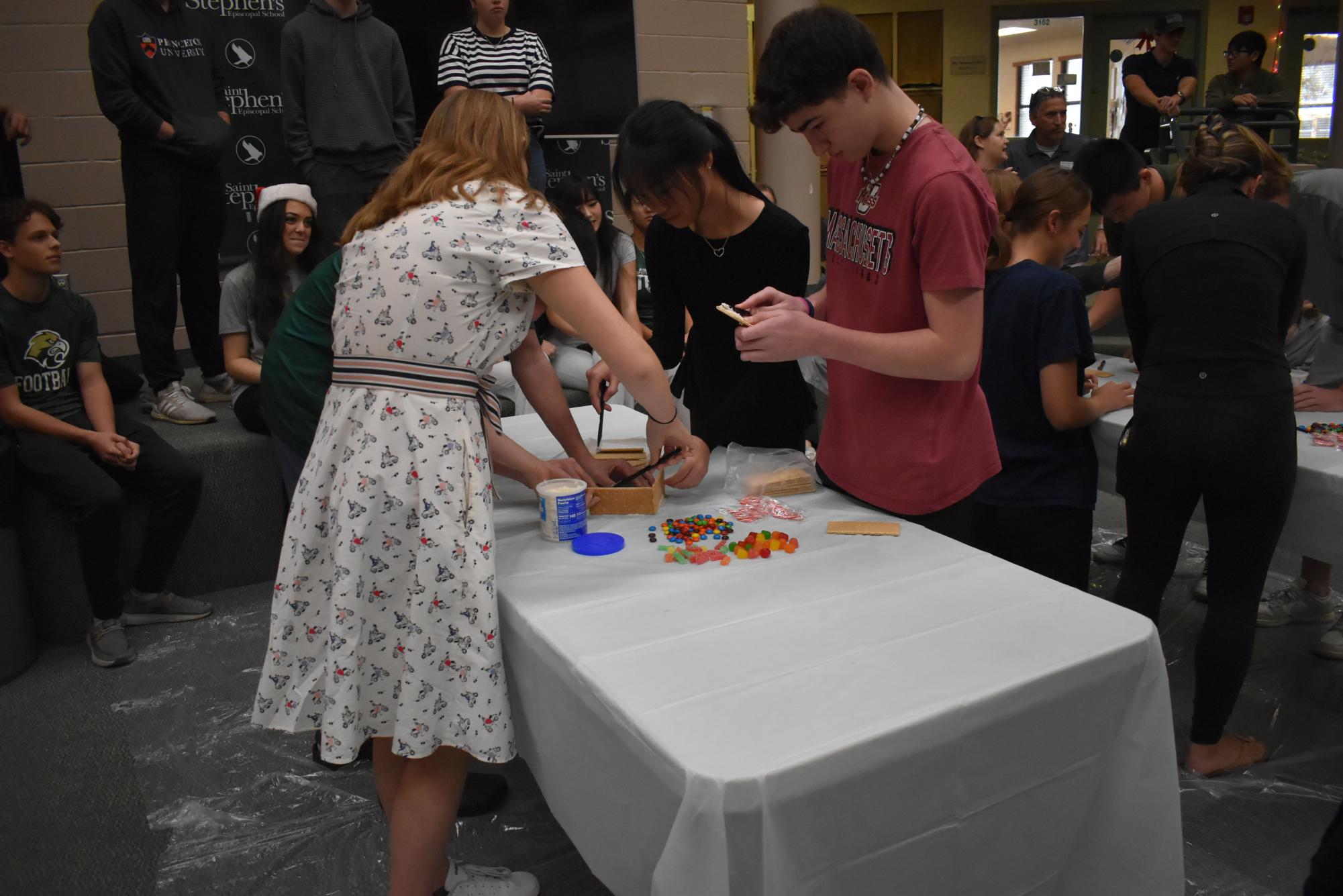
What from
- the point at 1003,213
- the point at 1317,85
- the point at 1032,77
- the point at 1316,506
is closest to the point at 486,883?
the point at 1316,506

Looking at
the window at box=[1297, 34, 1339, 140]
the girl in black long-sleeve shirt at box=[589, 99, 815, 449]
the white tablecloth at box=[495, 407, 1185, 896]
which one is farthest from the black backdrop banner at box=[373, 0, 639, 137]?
the window at box=[1297, 34, 1339, 140]

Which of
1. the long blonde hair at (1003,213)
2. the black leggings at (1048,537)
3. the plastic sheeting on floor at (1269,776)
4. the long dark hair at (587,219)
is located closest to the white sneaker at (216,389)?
the long dark hair at (587,219)

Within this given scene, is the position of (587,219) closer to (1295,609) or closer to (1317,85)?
(1295,609)

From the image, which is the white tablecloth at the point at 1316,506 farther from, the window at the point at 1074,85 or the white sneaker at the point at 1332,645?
the window at the point at 1074,85

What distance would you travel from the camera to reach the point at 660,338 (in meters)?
1.99

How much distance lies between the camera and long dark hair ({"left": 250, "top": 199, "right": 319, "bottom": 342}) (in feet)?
9.83

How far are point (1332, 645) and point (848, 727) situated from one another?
1994mm

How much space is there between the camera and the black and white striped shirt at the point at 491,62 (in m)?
3.73

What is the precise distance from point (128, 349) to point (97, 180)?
0.70 m

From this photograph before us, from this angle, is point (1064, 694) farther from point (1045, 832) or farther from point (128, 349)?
point (128, 349)

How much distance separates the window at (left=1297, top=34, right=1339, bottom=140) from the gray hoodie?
31.1 ft

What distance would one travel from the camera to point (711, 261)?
1.75m

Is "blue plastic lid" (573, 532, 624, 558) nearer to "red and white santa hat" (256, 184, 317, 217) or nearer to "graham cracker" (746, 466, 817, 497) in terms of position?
"graham cracker" (746, 466, 817, 497)

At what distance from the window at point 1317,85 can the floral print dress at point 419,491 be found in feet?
35.4
